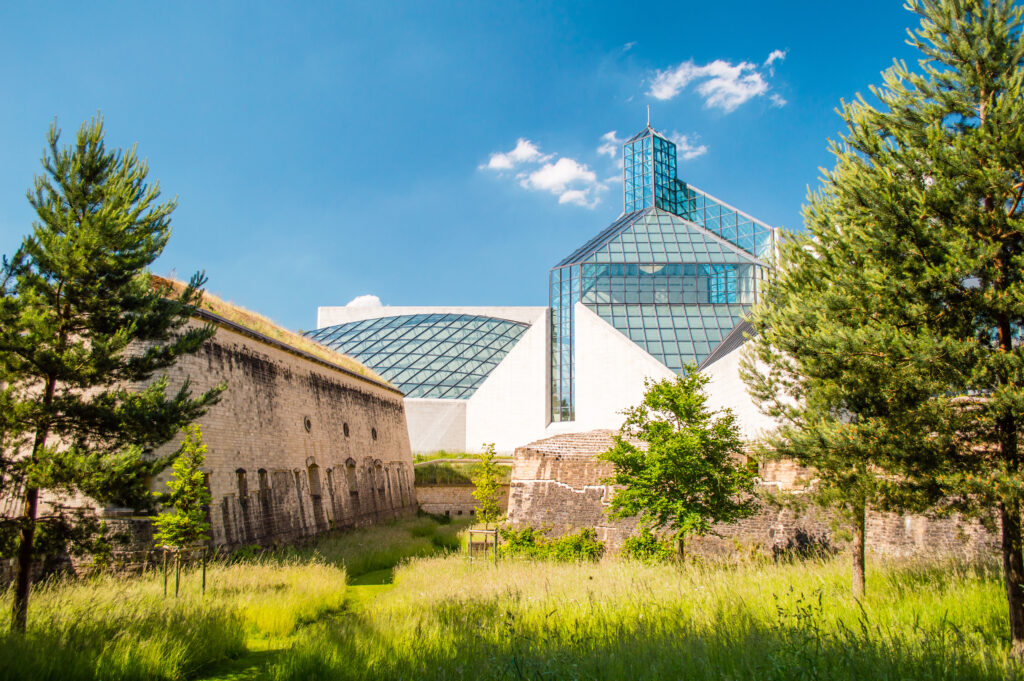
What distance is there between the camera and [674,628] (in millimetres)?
7270

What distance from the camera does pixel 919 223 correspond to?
6.88 meters

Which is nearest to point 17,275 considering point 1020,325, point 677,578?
point 677,578

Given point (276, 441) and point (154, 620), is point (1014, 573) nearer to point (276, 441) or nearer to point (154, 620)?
point (154, 620)

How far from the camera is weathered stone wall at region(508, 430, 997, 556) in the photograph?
11.8 metres

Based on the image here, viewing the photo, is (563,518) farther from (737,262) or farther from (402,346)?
(402,346)

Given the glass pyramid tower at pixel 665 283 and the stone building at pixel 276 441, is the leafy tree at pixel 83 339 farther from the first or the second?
the glass pyramid tower at pixel 665 283

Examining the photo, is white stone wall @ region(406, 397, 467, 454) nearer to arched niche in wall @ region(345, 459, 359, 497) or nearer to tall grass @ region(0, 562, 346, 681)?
arched niche in wall @ region(345, 459, 359, 497)

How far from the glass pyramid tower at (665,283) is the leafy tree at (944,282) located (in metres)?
20.6

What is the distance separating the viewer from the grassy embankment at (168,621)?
706 centimetres

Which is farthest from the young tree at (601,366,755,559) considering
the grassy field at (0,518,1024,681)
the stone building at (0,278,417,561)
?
the stone building at (0,278,417,561)

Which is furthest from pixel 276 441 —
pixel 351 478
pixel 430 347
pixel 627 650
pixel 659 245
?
pixel 430 347

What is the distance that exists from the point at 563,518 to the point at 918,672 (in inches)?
479

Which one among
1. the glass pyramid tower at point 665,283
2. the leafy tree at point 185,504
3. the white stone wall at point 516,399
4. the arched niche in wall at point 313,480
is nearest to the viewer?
the leafy tree at point 185,504

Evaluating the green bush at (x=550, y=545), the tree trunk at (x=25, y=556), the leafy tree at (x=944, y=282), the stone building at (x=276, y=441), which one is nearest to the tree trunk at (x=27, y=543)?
the tree trunk at (x=25, y=556)
